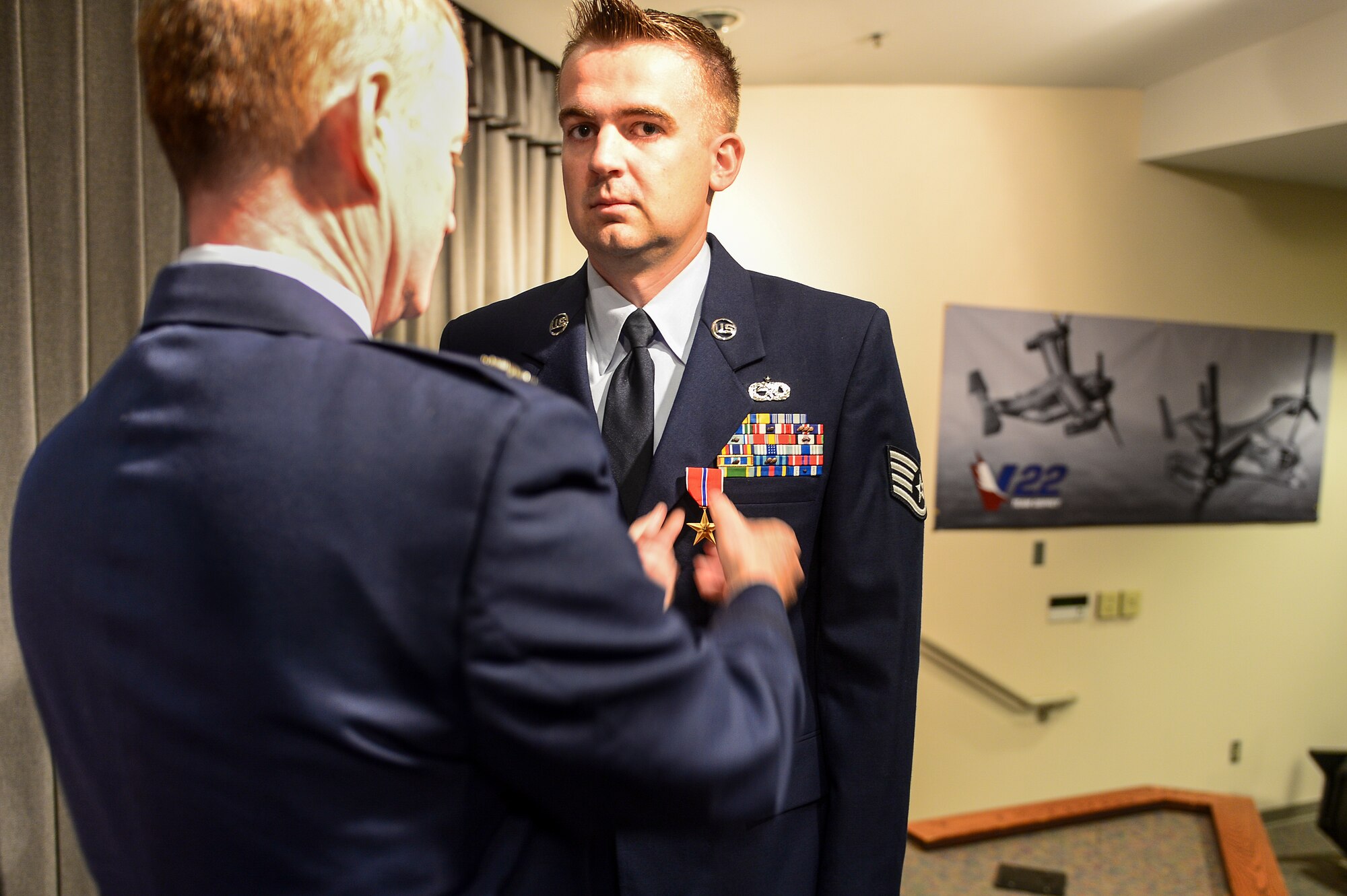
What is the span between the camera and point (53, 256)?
1.47m

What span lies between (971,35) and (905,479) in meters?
2.40

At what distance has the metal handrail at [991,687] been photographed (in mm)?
3604

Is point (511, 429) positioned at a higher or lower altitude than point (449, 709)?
higher

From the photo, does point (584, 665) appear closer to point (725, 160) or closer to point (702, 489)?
point (702, 489)

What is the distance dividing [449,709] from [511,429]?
20 cm

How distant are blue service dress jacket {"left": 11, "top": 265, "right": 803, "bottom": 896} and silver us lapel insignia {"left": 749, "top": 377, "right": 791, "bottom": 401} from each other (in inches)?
24.0

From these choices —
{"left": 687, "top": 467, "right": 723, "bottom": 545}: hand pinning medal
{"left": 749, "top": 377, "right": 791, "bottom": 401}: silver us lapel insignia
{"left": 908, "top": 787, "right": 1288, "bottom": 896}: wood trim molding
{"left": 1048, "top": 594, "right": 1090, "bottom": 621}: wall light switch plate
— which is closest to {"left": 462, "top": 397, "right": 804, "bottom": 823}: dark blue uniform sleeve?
{"left": 687, "top": 467, "right": 723, "bottom": 545}: hand pinning medal

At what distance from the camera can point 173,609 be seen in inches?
21.4

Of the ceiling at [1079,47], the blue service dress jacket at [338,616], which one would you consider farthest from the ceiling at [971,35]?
the blue service dress jacket at [338,616]

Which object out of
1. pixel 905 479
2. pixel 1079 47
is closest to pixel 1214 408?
pixel 1079 47

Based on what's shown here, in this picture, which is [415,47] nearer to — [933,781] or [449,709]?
[449,709]

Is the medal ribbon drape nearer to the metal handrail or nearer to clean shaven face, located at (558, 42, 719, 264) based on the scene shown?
clean shaven face, located at (558, 42, 719, 264)

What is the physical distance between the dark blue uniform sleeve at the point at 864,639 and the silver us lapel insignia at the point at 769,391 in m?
0.09

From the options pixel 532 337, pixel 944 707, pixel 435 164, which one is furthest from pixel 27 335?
pixel 944 707
